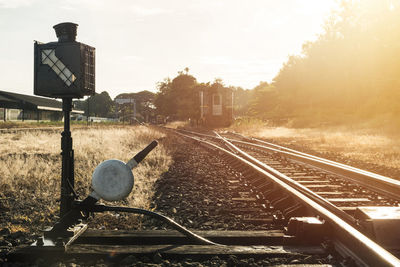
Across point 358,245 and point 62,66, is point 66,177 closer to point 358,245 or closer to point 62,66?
point 62,66

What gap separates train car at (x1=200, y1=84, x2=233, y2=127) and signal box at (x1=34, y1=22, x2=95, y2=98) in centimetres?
2895

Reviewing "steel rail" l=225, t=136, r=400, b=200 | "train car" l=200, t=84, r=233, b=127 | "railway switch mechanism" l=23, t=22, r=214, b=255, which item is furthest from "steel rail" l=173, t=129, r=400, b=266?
"train car" l=200, t=84, r=233, b=127

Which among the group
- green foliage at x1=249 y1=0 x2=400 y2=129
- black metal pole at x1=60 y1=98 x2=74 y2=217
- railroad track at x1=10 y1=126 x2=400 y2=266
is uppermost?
green foliage at x1=249 y1=0 x2=400 y2=129

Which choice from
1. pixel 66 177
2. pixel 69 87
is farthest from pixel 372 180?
pixel 69 87

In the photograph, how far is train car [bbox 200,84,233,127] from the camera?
104ft

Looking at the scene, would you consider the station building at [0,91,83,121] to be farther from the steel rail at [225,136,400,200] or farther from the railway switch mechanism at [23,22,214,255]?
→ the railway switch mechanism at [23,22,214,255]

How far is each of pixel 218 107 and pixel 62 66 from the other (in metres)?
29.2

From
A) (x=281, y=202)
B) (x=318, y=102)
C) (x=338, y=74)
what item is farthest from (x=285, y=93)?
(x=281, y=202)

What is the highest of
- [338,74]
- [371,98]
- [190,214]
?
[338,74]

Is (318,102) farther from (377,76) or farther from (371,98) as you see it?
(377,76)

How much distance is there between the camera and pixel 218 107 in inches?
1252

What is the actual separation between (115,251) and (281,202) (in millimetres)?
2210

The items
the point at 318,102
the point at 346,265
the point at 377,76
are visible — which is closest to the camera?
the point at 346,265

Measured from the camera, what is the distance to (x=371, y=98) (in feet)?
97.6
